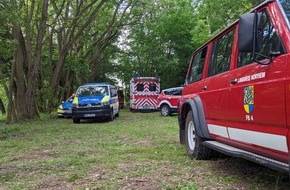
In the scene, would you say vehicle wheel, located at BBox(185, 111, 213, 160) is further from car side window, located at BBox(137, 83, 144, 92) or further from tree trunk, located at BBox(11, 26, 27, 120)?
car side window, located at BBox(137, 83, 144, 92)

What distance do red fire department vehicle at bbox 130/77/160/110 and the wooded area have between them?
126 inches

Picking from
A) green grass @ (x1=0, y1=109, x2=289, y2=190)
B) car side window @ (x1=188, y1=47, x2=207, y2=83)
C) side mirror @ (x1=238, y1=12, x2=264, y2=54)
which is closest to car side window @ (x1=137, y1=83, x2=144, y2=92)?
green grass @ (x1=0, y1=109, x2=289, y2=190)

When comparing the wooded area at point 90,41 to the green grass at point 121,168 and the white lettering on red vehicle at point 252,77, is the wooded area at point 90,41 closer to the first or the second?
the green grass at point 121,168

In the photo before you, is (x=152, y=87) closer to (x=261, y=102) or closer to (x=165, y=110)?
(x=165, y=110)

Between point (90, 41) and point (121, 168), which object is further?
point (90, 41)

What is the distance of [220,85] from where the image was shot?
5441 millimetres

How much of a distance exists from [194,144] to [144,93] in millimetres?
19374

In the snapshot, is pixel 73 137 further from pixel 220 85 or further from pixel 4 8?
pixel 220 85

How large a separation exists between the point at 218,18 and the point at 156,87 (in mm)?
9608

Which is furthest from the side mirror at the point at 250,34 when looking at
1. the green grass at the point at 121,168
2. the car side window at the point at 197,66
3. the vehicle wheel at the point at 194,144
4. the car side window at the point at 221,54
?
the car side window at the point at 197,66

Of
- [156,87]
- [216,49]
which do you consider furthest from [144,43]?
[216,49]

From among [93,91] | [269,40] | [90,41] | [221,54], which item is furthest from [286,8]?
[90,41]

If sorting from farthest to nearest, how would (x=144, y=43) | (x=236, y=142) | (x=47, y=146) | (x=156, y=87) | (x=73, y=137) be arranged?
(x=144, y=43) < (x=156, y=87) < (x=73, y=137) < (x=47, y=146) < (x=236, y=142)

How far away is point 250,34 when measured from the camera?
12.5ft
